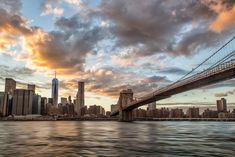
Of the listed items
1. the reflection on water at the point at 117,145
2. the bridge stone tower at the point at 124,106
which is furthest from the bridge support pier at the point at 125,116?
the reflection on water at the point at 117,145

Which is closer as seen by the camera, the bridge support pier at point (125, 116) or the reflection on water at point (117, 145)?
the reflection on water at point (117, 145)

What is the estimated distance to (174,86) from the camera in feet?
253

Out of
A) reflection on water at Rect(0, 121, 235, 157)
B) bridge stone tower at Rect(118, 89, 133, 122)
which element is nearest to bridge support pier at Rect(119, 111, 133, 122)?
bridge stone tower at Rect(118, 89, 133, 122)

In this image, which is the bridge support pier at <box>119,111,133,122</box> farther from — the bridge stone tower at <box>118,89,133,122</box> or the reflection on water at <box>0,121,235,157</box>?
the reflection on water at <box>0,121,235,157</box>

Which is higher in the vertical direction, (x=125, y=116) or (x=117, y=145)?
(x=125, y=116)

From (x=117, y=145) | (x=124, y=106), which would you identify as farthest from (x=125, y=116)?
(x=117, y=145)

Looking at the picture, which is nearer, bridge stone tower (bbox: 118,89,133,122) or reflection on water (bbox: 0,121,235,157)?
reflection on water (bbox: 0,121,235,157)

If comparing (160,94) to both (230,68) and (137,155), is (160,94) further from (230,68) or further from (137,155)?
(137,155)

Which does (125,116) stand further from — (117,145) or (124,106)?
(117,145)

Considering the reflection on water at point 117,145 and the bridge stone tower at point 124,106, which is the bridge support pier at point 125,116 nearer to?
the bridge stone tower at point 124,106

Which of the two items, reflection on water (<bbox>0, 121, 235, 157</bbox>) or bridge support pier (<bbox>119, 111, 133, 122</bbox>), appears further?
bridge support pier (<bbox>119, 111, 133, 122</bbox>)

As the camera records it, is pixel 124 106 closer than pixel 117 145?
No

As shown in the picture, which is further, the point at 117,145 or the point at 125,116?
the point at 125,116

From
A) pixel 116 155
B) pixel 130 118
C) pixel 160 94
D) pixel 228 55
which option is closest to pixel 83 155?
pixel 116 155
